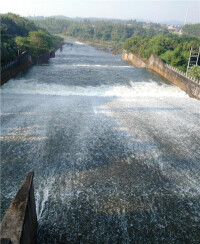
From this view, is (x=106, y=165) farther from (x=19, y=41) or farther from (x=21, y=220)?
(x=19, y=41)

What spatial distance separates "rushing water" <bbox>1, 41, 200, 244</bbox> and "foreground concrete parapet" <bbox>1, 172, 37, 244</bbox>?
74 cm

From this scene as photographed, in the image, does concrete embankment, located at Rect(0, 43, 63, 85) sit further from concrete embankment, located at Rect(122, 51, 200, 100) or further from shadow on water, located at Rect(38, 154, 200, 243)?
concrete embankment, located at Rect(122, 51, 200, 100)

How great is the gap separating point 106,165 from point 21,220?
419cm

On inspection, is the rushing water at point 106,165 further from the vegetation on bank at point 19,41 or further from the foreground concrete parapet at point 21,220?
the vegetation on bank at point 19,41

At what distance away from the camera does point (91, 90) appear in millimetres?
17672

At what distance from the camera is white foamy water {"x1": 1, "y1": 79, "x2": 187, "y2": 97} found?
55.0ft

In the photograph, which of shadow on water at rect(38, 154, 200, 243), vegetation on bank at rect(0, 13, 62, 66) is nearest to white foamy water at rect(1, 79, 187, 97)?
vegetation on bank at rect(0, 13, 62, 66)

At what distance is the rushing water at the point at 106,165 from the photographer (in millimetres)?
5672

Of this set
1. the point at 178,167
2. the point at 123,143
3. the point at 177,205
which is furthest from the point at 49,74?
the point at 177,205

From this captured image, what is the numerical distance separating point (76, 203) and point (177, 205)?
2.85 metres

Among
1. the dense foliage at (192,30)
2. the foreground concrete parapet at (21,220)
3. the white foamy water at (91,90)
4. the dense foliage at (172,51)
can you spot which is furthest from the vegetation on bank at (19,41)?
the dense foliage at (192,30)

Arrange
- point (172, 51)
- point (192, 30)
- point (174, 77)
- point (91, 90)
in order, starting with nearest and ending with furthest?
point (91, 90) → point (174, 77) → point (172, 51) → point (192, 30)

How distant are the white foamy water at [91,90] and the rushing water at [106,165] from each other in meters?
1.28

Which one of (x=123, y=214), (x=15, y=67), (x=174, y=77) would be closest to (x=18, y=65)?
(x=15, y=67)
